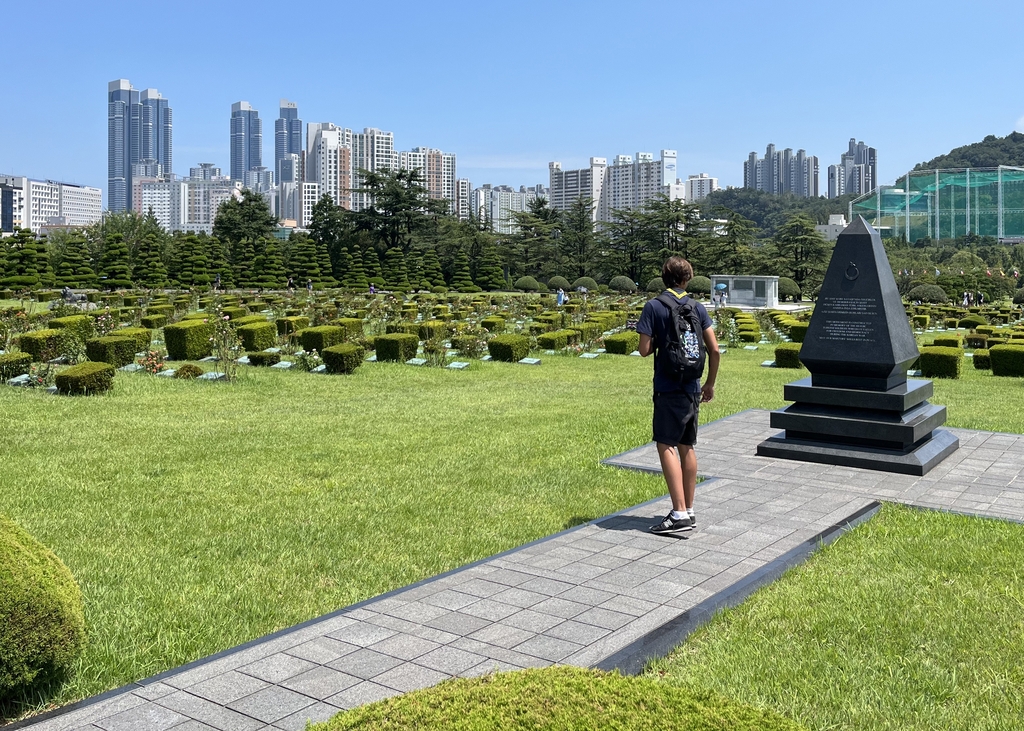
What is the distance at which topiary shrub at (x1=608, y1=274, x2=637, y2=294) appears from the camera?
49750 mm

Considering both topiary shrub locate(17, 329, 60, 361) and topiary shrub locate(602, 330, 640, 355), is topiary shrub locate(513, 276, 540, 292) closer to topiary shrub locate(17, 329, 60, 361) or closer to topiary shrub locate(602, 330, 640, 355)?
topiary shrub locate(602, 330, 640, 355)

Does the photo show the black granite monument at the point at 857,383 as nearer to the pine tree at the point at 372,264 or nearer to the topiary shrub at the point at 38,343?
the topiary shrub at the point at 38,343

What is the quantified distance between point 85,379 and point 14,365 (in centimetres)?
189

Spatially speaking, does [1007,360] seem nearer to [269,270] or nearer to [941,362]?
[941,362]

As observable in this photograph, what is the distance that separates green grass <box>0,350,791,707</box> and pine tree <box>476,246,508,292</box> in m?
40.5

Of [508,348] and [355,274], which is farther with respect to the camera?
[355,274]

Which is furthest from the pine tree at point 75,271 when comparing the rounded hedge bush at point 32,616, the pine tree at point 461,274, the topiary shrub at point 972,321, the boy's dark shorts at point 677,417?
the rounded hedge bush at point 32,616

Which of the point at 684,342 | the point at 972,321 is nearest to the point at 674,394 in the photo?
the point at 684,342

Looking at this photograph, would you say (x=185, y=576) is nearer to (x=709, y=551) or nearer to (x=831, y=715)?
(x=709, y=551)

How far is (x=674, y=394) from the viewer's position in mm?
5469

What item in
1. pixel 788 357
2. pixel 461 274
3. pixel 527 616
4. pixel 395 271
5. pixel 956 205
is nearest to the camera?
pixel 527 616

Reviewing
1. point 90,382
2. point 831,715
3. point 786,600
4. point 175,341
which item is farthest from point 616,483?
point 175,341

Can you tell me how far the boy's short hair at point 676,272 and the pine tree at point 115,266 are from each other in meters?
40.5

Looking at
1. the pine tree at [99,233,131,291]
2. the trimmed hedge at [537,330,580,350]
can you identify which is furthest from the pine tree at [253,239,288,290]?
the trimmed hedge at [537,330,580,350]
